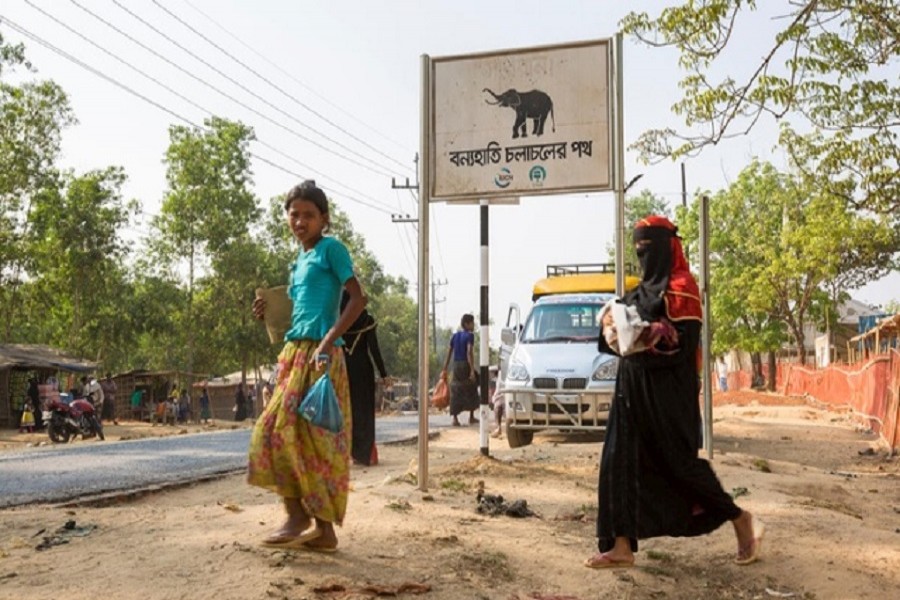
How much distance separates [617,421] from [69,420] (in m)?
18.3

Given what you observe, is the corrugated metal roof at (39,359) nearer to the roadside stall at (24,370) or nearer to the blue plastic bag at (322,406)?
the roadside stall at (24,370)

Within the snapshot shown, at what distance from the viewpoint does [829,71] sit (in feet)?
36.0

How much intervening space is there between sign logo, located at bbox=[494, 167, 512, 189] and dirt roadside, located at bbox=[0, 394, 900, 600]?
236 centimetres

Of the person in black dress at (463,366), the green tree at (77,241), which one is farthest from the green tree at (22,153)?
the person in black dress at (463,366)

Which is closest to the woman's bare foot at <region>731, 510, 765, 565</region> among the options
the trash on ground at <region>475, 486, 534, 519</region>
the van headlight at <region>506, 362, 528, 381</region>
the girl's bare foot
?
the trash on ground at <region>475, 486, 534, 519</region>

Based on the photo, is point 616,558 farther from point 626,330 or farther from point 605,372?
point 605,372

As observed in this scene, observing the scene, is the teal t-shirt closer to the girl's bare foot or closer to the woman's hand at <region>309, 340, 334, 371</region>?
the woman's hand at <region>309, 340, 334, 371</region>

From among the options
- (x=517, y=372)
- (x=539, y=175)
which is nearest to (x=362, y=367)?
(x=539, y=175)

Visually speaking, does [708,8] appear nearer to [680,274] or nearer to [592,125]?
[592,125]

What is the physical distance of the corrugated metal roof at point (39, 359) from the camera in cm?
2969

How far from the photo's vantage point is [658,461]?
15.8 ft

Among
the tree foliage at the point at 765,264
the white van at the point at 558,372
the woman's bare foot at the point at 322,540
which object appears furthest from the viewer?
the tree foliage at the point at 765,264

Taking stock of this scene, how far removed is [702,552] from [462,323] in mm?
9922

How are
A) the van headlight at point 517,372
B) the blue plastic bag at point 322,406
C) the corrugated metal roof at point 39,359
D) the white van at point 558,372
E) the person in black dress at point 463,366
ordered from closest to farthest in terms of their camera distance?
1. the blue plastic bag at point 322,406
2. the white van at point 558,372
3. the van headlight at point 517,372
4. the person in black dress at point 463,366
5. the corrugated metal roof at point 39,359
